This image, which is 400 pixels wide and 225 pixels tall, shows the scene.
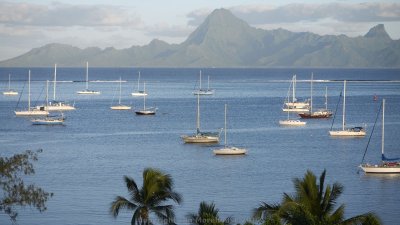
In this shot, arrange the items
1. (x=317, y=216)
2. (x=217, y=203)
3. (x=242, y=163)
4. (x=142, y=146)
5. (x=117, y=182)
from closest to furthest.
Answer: (x=317, y=216)
(x=217, y=203)
(x=117, y=182)
(x=242, y=163)
(x=142, y=146)

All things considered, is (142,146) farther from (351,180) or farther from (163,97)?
(163,97)

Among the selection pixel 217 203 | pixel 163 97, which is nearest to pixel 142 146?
pixel 217 203

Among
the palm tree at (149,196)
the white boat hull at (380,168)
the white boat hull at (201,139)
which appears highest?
the palm tree at (149,196)

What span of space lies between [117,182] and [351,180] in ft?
49.2

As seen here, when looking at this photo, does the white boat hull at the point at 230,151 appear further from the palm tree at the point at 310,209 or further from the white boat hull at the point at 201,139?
the palm tree at the point at 310,209

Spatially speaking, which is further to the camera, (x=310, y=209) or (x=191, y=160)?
(x=191, y=160)

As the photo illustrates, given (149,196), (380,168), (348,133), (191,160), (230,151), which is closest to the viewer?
(149,196)

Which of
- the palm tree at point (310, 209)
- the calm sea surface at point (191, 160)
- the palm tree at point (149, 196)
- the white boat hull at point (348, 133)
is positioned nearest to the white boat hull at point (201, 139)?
the calm sea surface at point (191, 160)

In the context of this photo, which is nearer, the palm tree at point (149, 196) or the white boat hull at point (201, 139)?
the palm tree at point (149, 196)

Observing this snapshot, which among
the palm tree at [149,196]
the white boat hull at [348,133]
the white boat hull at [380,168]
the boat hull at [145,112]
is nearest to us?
the palm tree at [149,196]

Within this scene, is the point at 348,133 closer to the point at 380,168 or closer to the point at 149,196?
the point at 380,168

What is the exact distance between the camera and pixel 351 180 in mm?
57188

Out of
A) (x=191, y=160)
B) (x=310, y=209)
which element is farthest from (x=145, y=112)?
(x=310, y=209)

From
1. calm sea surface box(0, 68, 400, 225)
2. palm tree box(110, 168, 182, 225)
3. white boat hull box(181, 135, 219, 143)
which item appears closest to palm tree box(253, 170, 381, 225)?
palm tree box(110, 168, 182, 225)
